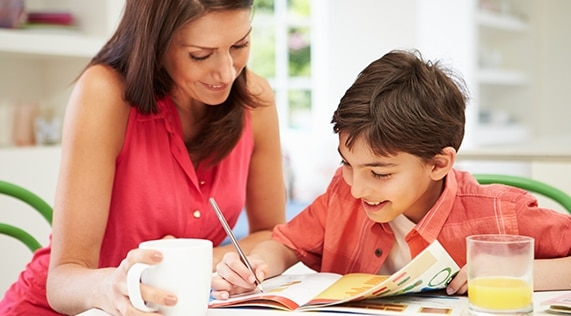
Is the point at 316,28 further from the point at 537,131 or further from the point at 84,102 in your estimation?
the point at 84,102

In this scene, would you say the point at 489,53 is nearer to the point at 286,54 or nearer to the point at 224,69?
the point at 286,54

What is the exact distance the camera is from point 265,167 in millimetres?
1641

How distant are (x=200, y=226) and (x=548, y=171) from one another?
4.33ft

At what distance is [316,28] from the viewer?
4742mm

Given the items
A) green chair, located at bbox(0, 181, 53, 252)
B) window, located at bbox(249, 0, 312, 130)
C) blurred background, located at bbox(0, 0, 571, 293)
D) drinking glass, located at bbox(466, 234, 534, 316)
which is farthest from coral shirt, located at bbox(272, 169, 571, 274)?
window, located at bbox(249, 0, 312, 130)

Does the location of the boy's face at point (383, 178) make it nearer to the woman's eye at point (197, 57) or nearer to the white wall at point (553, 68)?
the woman's eye at point (197, 57)

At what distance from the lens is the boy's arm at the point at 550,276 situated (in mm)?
1118

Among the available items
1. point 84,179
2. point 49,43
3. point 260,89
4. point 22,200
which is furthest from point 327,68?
point 84,179

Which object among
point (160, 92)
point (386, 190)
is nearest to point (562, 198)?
point (386, 190)

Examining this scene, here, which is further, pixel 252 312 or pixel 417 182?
pixel 417 182

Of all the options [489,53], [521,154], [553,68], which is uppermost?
[489,53]

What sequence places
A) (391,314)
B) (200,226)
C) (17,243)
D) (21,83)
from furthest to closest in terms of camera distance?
1. (21,83)
2. (17,243)
3. (200,226)
4. (391,314)

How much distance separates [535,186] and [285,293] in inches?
27.1

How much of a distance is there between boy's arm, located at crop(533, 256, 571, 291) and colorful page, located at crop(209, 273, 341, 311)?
292 mm
